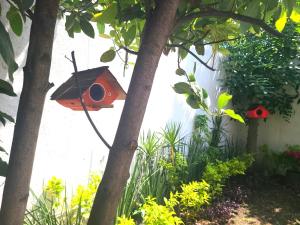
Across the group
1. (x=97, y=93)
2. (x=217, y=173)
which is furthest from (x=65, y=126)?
(x=217, y=173)

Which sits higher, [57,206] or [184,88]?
[184,88]

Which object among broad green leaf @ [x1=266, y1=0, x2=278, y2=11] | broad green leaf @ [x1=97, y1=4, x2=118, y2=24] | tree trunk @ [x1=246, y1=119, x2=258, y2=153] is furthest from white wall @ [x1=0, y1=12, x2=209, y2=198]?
tree trunk @ [x1=246, y1=119, x2=258, y2=153]

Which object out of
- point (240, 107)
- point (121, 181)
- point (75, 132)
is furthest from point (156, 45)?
point (240, 107)

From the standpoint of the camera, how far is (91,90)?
1766 mm

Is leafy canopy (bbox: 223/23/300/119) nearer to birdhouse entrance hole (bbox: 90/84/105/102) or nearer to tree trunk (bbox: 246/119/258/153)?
tree trunk (bbox: 246/119/258/153)

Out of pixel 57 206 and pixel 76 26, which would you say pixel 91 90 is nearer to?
pixel 76 26

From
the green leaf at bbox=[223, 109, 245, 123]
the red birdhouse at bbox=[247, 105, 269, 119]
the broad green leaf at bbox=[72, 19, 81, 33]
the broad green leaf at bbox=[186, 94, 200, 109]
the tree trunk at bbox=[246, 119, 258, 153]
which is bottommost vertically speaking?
the green leaf at bbox=[223, 109, 245, 123]

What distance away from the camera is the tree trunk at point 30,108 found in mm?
671

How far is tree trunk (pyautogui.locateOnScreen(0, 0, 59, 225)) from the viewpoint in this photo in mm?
671

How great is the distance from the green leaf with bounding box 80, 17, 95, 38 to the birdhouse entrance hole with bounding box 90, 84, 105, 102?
61cm

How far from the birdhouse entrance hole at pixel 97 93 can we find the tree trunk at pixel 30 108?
3.51ft

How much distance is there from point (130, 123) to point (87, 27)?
0.66 metres

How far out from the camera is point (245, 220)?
380 cm

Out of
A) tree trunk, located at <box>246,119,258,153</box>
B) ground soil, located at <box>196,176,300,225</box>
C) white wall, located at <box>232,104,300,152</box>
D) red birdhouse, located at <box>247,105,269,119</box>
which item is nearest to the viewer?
ground soil, located at <box>196,176,300,225</box>
